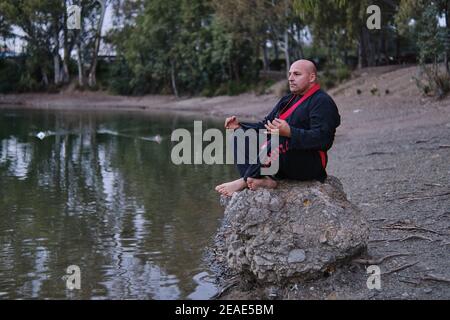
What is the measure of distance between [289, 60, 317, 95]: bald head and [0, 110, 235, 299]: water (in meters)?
2.31

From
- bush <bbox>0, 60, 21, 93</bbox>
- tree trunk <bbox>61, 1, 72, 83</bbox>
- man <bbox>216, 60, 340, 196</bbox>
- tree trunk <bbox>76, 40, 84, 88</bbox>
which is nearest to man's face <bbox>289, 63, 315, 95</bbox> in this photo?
man <bbox>216, 60, 340, 196</bbox>

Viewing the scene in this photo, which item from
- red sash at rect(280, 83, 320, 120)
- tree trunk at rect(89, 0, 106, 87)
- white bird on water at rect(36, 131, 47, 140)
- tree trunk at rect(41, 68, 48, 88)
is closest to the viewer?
red sash at rect(280, 83, 320, 120)

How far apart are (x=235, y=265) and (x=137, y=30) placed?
150 ft

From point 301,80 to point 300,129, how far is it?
0.54 m

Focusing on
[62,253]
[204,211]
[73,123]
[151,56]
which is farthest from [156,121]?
[62,253]

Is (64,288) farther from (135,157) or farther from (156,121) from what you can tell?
(156,121)

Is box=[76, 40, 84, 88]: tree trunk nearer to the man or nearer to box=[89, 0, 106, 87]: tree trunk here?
box=[89, 0, 106, 87]: tree trunk

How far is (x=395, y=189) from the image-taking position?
10469 millimetres

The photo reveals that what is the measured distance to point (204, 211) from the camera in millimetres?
11602

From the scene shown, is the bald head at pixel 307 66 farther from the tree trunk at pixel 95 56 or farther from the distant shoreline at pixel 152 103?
the tree trunk at pixel 95 56

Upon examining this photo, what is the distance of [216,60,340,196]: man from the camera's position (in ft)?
20.3

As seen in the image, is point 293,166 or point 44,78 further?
point 44,78

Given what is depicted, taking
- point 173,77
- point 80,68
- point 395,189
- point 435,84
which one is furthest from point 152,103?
point 395,189

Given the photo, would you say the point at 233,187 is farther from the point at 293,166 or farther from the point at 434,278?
the point at 434,278
